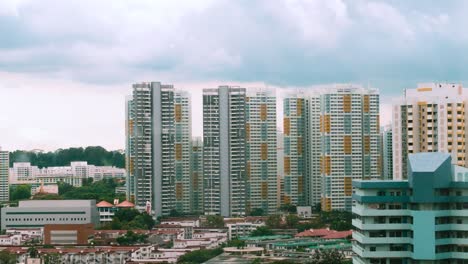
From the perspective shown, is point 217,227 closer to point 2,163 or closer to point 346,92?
point 346,92

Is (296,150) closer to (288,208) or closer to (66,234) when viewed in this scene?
(288,208)

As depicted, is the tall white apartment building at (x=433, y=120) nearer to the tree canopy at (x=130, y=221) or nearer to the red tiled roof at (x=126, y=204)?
the tree canopy at (x=130, y=221)

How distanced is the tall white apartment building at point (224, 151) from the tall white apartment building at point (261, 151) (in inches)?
26.6

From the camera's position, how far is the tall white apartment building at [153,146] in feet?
81.6

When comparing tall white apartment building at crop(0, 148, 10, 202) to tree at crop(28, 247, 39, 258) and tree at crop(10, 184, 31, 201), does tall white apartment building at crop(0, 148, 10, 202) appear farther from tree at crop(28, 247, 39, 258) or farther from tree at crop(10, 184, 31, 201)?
tree at crop(28, 247, 39, 258)

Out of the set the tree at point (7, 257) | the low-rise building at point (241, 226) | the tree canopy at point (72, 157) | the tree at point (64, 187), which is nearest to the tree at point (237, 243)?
the low-rise building at point (241, 226)

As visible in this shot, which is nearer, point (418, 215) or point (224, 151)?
point (418, 215)

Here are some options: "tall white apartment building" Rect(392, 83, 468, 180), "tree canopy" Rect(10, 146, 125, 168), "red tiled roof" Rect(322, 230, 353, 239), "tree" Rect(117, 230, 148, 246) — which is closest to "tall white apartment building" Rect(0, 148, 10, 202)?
"tree canopy" Rect(10, 146, 125, 168)

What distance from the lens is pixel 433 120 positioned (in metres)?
15.4

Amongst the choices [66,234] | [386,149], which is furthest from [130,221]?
[386,149]

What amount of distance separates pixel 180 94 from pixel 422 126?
11.2 meters

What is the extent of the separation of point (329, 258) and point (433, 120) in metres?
2.64

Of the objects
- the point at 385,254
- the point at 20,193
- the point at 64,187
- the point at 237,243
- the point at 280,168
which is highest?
the point at 280,168

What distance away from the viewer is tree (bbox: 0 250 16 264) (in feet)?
54.6
